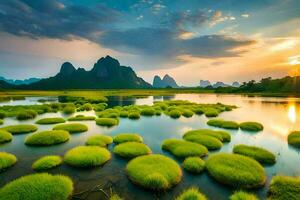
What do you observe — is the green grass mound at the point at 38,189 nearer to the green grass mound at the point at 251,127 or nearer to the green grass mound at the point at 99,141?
the green grass mound at the point at 99,141

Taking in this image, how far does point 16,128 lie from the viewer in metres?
35.8

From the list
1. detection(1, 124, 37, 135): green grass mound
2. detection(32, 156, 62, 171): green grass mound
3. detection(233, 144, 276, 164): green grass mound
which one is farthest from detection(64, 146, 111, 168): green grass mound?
detection(1, 124, 37, 135): green grass mound

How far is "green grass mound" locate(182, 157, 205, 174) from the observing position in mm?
19531

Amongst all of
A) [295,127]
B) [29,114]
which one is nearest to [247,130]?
[295,127]

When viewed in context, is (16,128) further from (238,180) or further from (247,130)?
(247,130)

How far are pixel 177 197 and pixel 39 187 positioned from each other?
34.1ft

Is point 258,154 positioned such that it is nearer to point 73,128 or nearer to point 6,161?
point 6,161

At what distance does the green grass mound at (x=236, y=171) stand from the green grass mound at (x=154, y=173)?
359cm

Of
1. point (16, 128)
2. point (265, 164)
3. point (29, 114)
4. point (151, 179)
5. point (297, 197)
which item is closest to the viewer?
point (297, 197)

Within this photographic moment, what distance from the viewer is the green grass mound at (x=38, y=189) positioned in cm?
1397

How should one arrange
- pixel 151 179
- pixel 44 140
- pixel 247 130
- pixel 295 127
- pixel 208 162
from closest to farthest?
1. pixel 151 179
2. pixel 208 162
3. pixel 44 140
4. pixel 247 130
5. pixel 295 127

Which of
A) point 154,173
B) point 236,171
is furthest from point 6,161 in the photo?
point 236,171

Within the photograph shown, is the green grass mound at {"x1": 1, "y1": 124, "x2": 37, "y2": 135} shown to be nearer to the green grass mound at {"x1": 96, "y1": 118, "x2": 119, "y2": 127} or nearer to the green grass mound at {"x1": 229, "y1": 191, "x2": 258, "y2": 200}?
the green grass mound at {"x1": 96, "y1": 118, "x2": 119, "y2": 127}

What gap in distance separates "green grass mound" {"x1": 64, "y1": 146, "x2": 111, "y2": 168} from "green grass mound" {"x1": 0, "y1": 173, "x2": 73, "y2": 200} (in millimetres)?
4301
